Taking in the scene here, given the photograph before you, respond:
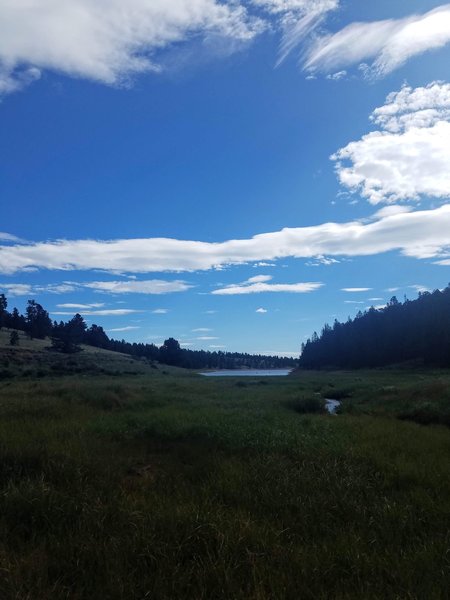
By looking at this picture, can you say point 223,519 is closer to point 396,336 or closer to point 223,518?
point 223,518

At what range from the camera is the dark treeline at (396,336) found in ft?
278

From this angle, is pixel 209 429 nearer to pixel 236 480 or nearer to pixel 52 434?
pixel 52 434

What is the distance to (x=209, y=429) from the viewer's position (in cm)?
1352

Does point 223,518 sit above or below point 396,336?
below

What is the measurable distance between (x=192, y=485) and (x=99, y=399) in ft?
46.5

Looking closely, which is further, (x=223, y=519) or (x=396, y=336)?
(x=396, y=336)

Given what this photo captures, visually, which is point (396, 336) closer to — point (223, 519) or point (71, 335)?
point (71, 335)

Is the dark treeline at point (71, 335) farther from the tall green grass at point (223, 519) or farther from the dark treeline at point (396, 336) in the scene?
the tall green grass at point (223, 519)

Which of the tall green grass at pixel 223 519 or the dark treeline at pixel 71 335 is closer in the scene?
the tall green grass at pixel 223 519

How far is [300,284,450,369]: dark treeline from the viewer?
84.6 meters

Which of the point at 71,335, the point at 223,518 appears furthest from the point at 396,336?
the point at 223,518

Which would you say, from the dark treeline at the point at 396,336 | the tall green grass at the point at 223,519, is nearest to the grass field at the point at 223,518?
the tall green grass at the point at 223,519

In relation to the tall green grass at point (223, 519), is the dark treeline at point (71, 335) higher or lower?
higher

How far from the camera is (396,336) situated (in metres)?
99.7
